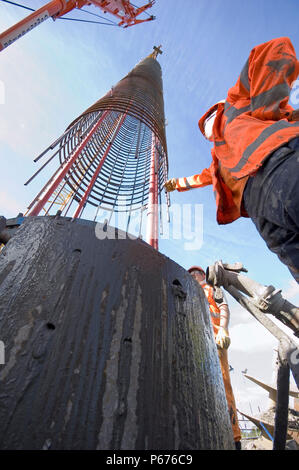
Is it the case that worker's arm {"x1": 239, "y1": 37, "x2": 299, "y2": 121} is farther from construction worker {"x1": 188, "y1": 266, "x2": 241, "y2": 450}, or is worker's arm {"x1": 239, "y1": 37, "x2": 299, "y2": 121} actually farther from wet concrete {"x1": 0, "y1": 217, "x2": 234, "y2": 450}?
construction worker {"x1": 188, "y1": 266, "x2": 241, "y2": 450}

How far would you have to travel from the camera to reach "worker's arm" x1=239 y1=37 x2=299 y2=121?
130 cm

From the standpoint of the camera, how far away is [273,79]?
131 centimetres

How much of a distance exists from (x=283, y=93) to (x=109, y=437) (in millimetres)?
1670

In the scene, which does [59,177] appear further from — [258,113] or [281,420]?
[281,420]

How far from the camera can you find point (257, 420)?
23.9 ft

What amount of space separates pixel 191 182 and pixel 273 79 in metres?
1.29

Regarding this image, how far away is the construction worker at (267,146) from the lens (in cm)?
106

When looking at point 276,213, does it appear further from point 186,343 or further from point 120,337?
point 120,337

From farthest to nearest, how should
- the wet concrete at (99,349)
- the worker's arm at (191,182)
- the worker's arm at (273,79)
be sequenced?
the worker's arm at (191,182)
the worker's arm at (273,79)
the wet concrete at (99,349)

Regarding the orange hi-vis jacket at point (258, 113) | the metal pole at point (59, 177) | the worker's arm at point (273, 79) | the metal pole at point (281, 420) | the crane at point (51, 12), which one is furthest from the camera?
the crane at point (51, 12)

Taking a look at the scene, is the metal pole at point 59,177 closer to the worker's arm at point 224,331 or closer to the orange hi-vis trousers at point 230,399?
the worker's arm at point 224,331

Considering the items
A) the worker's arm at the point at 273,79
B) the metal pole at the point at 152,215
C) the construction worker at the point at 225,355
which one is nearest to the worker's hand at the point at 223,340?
the construction worker at the point at 225,355

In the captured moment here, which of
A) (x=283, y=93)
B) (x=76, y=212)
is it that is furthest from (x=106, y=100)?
(x=283, y=93)

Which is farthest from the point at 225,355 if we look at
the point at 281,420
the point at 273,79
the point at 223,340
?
the point at 273,79
